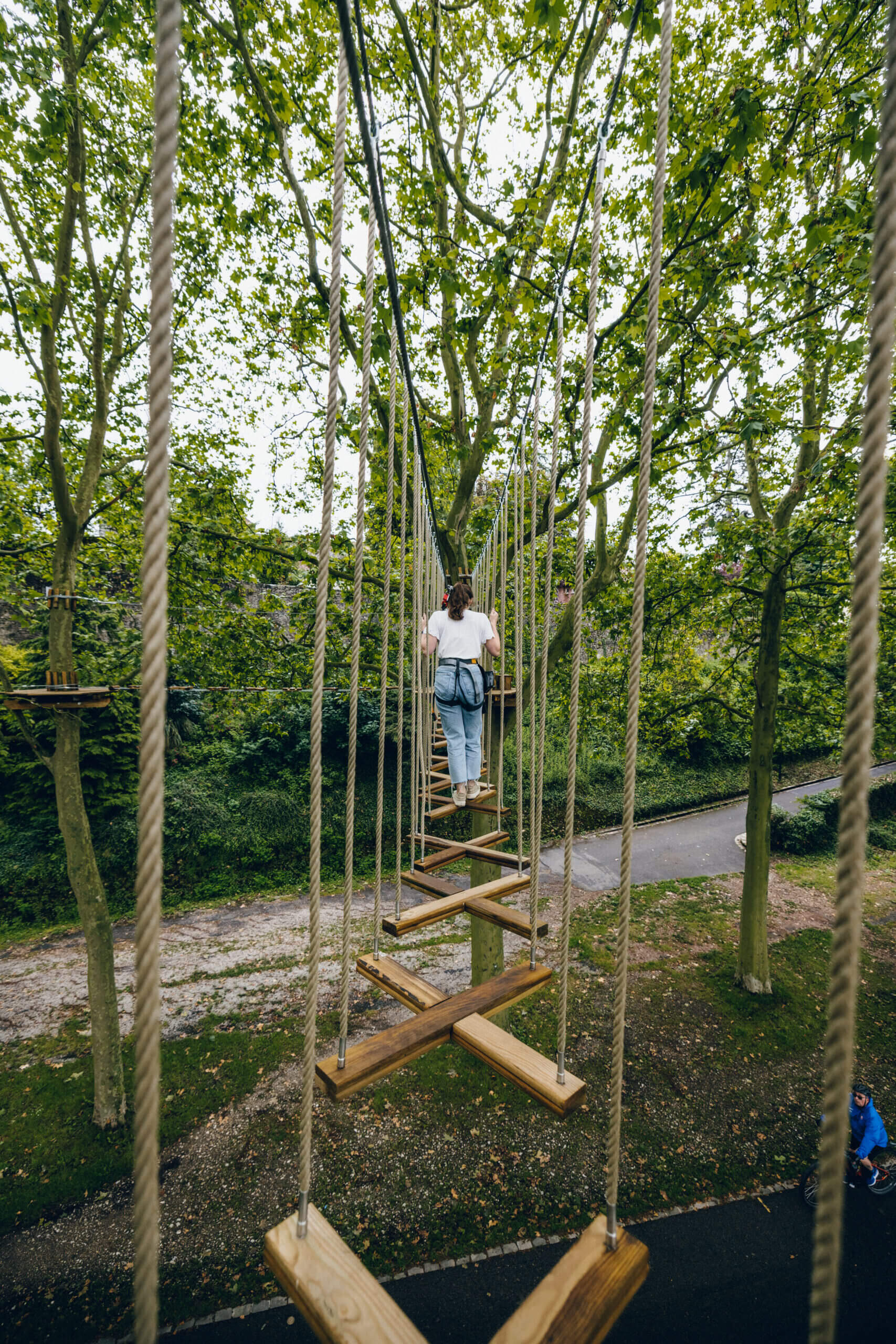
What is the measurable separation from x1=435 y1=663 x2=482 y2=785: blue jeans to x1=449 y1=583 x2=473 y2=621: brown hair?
1.06ft

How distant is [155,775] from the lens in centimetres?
64

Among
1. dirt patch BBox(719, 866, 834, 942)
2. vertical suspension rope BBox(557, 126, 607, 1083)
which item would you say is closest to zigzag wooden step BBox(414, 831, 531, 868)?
vertical suspension rope BBox(557, 126, 607, 1083)

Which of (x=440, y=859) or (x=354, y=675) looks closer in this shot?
(x=354, y=675)

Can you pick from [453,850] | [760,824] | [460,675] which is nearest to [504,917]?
[453,850]

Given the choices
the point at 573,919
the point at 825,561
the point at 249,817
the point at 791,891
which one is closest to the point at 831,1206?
the point at 825,561

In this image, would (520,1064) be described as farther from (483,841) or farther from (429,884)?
(483,841)

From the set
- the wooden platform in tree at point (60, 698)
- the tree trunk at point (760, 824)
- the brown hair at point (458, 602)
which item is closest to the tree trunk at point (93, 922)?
the wooden platform in tree at point (60, 698)

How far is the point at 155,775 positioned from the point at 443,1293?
476cm

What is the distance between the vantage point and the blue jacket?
3824mm

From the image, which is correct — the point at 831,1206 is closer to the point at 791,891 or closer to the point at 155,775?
the point at 155,775

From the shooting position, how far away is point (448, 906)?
7.89ft

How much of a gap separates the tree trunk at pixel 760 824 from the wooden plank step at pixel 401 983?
5479mm

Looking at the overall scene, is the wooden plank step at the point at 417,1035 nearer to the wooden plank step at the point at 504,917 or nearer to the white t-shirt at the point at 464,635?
the wooden plank step at the point at 504,917

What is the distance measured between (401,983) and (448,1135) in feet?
11.9
